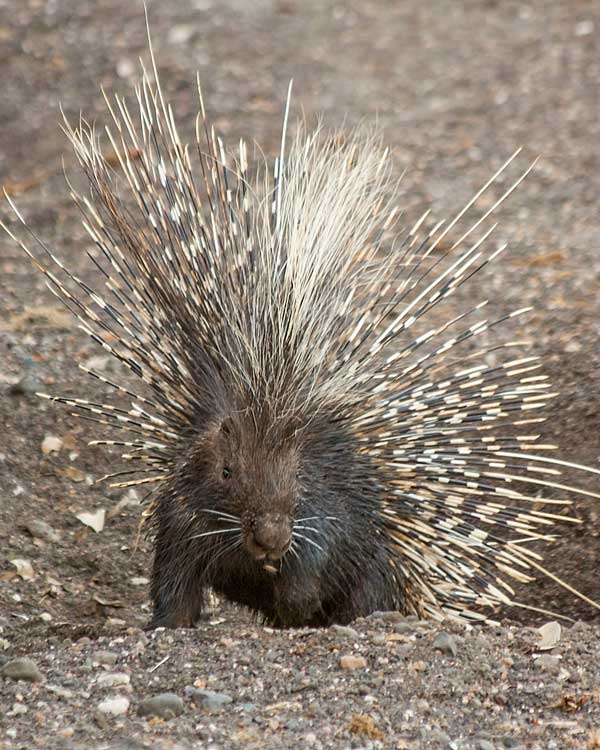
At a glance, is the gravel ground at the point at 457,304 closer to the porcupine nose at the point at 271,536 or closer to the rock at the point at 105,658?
the rock at the point at 105,658

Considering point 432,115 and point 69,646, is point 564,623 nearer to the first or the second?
point 69,646

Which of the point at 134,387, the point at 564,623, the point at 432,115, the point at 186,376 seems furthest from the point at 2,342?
the point at 432,115

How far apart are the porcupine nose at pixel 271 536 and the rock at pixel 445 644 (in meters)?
0.45

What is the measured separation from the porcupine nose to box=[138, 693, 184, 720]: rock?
464 mm

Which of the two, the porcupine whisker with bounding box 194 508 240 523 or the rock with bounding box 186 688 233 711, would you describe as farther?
the porcupine whisker with bounding box 194 508 240 523

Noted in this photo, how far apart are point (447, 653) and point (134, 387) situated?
235 cm

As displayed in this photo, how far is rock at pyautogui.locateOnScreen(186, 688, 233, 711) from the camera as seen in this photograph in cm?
310

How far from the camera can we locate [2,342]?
5664mm

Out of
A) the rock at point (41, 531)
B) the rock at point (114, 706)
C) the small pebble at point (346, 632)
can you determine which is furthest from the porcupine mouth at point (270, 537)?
the rock at point (41, 531)

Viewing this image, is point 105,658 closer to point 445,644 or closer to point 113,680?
point 113,680

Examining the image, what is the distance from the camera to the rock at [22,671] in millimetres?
3258

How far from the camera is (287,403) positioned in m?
3.62

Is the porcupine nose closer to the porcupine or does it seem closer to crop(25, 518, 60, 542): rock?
the porcupine

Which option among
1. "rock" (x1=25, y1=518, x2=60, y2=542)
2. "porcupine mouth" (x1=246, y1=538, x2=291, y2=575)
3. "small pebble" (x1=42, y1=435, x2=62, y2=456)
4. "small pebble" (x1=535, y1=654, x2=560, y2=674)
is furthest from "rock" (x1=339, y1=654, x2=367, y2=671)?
"small pebble" (x1=42, y1=435, x2=62, y2=456)
